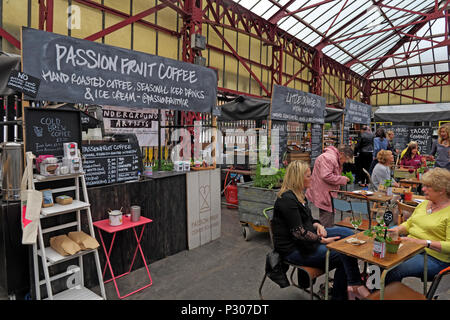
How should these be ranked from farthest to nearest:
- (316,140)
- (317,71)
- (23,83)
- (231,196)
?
(317,71) → (316,140) → (231,196) → (23,83)

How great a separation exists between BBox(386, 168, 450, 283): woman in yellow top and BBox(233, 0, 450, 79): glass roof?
338 inches

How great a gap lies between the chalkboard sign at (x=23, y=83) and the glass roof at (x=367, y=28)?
902 cm


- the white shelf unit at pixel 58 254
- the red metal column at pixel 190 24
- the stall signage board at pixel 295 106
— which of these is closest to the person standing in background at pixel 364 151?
the stall signage board at pixel 295 106

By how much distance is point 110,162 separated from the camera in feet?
12.2

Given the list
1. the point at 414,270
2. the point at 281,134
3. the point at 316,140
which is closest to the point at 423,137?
the point at 316,140

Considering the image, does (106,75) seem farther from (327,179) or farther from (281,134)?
(281,134)

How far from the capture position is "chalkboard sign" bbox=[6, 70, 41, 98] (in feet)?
8.54

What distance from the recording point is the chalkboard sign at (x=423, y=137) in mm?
11109

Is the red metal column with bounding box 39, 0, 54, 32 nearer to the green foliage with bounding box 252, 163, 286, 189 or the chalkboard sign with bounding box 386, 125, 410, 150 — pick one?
the green foliage with bounding box 252, 163, 286, 189

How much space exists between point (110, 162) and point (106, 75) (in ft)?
3.28

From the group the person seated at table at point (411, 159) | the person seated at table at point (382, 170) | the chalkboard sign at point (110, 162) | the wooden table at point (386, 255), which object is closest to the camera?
the wooden table at point (386, 255)

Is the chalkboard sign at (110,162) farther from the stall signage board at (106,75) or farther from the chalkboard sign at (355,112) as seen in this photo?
the chalkboard sign at (355,112)

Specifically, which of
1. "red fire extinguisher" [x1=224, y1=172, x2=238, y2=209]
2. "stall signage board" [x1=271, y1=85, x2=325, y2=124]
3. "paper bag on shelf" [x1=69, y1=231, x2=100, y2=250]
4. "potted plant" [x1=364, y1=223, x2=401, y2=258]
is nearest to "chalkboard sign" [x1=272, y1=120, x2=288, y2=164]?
"stall signage board" [x1=271, y1=85, x2=325, y2=124]

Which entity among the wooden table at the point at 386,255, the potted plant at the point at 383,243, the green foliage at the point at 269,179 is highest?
the green foliage at the point at 269,179
